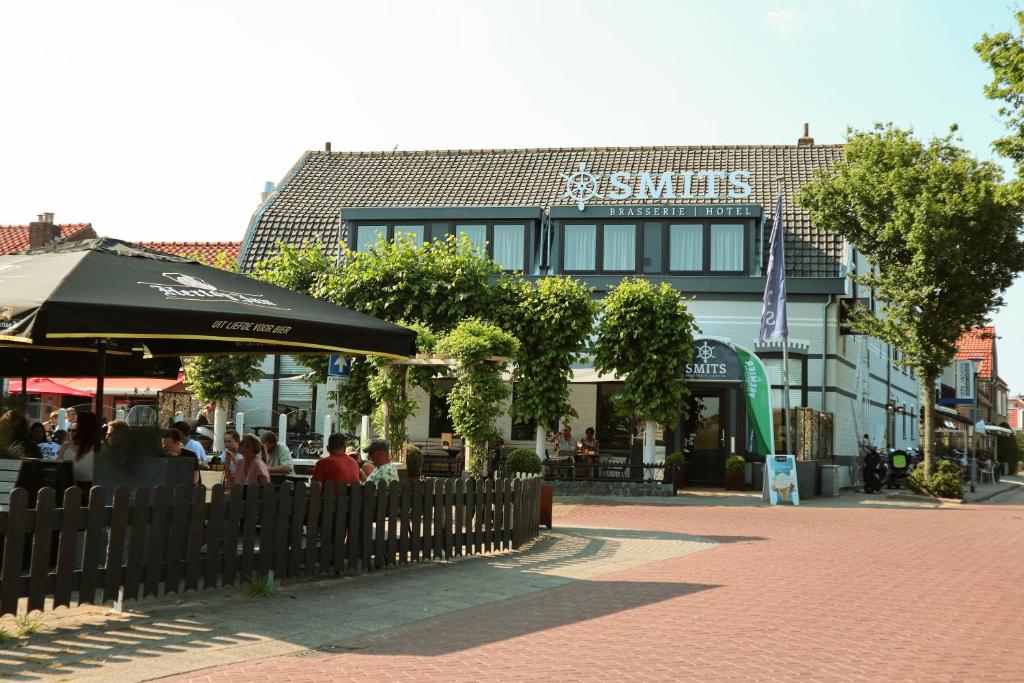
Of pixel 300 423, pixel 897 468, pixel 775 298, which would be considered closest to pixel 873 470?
pixel 897 468

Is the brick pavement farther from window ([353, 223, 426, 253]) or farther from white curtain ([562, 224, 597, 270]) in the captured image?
window ([353, 223, 426, 253])

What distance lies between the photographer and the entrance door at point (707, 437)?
27.0m

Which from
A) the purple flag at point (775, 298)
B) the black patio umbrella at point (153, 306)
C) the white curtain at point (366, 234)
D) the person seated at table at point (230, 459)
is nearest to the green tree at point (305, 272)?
the white curtain at point (366, 234)

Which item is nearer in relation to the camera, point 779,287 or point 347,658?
point 347,658

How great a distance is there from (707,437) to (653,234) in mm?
5558

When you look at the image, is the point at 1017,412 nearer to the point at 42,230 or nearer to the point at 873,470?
the point at 873,470

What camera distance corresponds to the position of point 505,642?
773 centimetres

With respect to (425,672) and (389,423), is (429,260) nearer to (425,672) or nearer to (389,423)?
(389,423)

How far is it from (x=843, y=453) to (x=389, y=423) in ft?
46.5

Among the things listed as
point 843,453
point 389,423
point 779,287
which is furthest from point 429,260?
point 843,453

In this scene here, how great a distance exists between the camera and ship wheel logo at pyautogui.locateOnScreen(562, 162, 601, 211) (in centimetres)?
3038

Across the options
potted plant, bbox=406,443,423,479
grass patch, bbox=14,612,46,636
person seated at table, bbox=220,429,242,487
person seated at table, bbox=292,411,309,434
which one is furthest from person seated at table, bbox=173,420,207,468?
person seated at table, bbox=292,411,309,434

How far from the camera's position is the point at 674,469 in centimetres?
2322

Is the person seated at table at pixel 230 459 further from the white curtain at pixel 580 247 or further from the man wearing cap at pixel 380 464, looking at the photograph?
the white curtain at pixel 580 247
